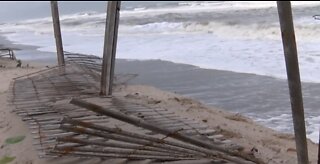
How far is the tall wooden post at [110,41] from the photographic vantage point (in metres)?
6.91

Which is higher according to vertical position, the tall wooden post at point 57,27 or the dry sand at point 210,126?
the tall wooden post at point 57,27

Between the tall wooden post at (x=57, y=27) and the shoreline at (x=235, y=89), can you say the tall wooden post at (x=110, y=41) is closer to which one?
the shoreline at (x=235, y=89)

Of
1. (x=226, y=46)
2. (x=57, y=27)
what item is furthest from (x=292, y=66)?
(x=226, y=46)

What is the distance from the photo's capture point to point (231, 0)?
44.2 meters

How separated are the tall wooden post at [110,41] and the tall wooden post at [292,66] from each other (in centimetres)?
316

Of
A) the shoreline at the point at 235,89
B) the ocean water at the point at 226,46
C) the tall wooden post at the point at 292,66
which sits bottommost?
the shoreline at the point at 235,89

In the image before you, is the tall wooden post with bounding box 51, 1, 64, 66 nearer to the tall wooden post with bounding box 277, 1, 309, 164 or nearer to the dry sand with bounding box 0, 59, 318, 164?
the dry sand with bounding box 0, 59, 318, 164

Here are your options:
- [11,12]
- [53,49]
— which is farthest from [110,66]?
[11,12]

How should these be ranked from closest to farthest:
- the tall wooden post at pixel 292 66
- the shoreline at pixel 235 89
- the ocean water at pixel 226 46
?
the tall wooden post at pixel 292 66, the shoreline at pixel 235 89, the ocean water at pixel 226 46

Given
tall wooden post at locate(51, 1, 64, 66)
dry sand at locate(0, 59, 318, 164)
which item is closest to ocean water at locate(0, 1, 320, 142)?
dry sand at locate(0, 59, 318, 164)

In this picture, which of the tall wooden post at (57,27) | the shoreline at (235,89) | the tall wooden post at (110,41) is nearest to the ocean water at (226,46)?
the shoreline at (235,89)

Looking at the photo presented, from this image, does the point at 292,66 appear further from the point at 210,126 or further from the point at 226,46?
the point at 226,46

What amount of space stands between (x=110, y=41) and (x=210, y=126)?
1.72 meters

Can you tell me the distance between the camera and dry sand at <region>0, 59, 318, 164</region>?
18.6ft
